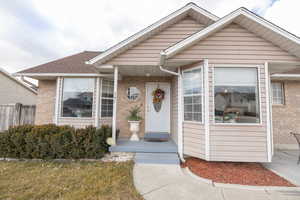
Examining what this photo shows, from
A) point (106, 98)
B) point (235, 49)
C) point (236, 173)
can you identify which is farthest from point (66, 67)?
point (236, 173)

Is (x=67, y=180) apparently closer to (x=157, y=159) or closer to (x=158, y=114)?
(x=157, y=159)

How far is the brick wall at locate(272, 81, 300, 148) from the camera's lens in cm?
560

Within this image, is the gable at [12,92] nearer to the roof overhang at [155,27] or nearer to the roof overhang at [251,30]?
the roof overhang at [155,27]

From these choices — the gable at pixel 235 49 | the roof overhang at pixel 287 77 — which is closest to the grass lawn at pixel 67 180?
the gable at pixel 235 49

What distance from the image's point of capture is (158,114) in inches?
229

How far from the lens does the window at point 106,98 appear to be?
5.68m

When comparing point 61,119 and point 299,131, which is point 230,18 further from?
point 61,119

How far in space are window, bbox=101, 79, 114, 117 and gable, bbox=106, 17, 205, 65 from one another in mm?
1643

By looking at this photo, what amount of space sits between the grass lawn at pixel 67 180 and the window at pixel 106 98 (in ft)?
7.82

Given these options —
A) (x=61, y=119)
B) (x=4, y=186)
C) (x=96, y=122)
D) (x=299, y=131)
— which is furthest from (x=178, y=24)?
(x=299, y=131)

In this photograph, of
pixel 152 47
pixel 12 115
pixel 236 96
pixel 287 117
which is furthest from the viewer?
pixel 12 115

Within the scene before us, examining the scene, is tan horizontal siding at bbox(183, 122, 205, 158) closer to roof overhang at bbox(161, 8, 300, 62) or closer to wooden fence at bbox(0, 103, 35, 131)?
roof overhang at bbox(161, 8, 300, 62)

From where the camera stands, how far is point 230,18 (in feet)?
11.4

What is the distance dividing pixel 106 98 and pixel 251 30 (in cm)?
565
